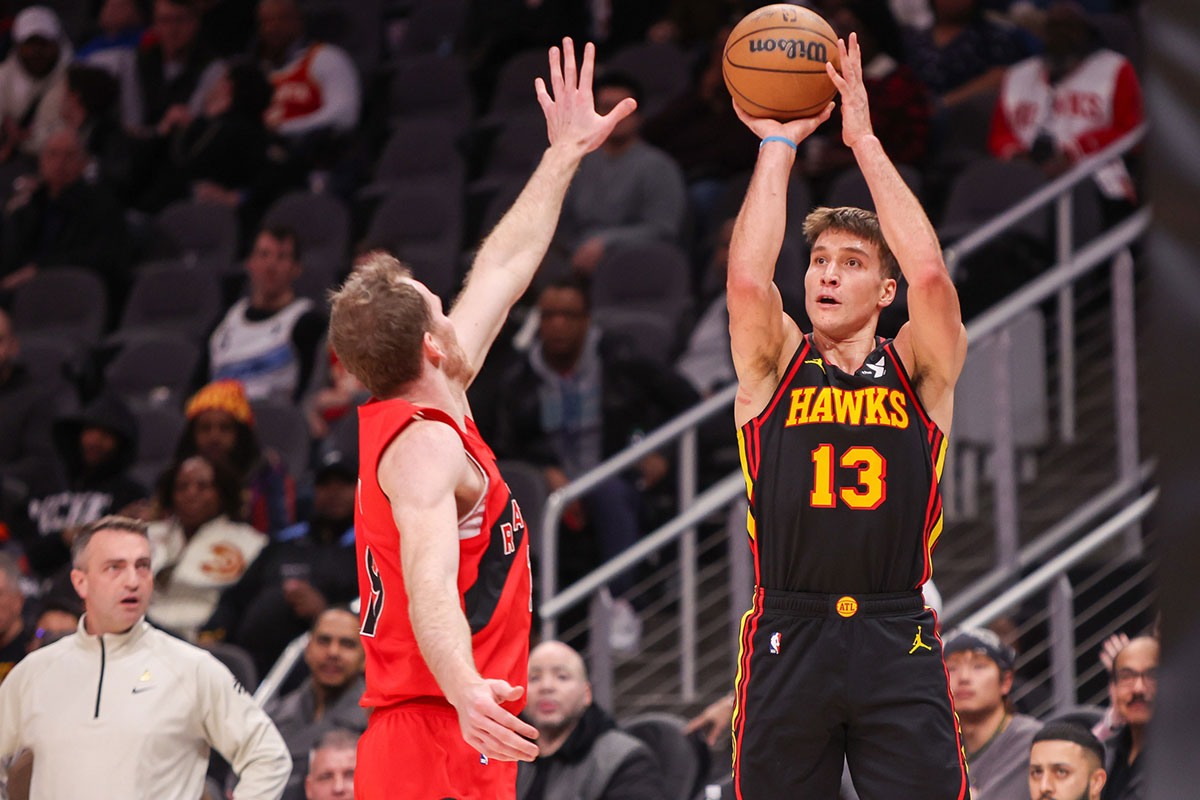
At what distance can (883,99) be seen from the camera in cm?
874

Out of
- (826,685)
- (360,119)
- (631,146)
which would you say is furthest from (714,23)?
(826,685)

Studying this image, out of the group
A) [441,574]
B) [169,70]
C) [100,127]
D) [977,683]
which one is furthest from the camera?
[169,70]

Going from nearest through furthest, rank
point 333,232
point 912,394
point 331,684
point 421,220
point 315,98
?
1. point 912,394
2. point 331,684
3. point 421,220
4. point 333,232
5. point 315,98

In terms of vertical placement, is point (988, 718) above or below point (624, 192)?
below

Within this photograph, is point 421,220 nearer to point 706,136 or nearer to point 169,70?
point 706,136

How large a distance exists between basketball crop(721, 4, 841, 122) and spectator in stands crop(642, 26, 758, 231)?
17.5ft

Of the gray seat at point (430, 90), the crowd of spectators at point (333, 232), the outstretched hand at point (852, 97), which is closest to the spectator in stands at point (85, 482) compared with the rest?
the crowd of spectators at point (333, 232)

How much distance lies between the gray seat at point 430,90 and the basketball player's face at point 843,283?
788 cm

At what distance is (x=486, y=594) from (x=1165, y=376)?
264 centimetres

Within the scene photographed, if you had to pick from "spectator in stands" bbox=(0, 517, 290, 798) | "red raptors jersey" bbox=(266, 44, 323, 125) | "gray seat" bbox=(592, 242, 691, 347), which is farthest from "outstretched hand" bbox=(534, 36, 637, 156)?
"red raptors jersey" bbox=(266, 44, 323, 125)

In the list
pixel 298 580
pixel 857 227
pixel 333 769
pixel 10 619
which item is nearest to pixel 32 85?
pixel 298 580

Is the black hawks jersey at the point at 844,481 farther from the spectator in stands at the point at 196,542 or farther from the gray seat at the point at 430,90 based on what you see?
the gray seat at the point at 430,90

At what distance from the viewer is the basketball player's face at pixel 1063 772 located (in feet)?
16.7

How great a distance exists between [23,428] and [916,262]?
711 cm
